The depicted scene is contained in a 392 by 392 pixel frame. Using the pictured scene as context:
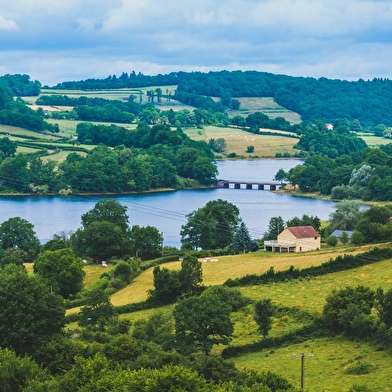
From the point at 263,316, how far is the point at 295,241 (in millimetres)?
21998

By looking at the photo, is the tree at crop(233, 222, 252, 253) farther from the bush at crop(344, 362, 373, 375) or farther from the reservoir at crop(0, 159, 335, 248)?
the bush at crop(344, 362, 373, 375)

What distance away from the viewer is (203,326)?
39.1 m

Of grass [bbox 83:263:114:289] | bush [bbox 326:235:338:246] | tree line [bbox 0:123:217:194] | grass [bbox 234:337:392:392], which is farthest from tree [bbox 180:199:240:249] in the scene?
tree line [bbox 0:123:217:194]

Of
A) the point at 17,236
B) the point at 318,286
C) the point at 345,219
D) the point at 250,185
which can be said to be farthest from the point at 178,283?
the point at 250,185

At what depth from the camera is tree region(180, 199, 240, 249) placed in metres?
69.0

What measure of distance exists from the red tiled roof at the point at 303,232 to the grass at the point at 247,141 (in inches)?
3695

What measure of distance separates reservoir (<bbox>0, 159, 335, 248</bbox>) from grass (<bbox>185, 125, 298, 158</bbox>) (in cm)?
2718

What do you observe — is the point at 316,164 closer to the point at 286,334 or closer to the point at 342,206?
the point at 342,206

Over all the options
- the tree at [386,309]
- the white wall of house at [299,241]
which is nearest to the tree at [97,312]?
the tree at [386,309]

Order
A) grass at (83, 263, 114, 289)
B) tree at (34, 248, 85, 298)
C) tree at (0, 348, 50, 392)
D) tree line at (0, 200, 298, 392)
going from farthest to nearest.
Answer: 1. grass at (83, 263, 114, 289)
2. tree at (34, 248, 85, 298)
3. tree at (0, 348, 50, 392)
4. tree line at (0, 200, 298, 392)

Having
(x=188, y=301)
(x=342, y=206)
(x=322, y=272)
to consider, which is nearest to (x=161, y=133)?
(x=342, y=206)

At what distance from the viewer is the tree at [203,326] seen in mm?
38844

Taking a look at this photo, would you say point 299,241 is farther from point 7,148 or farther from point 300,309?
point 7,148

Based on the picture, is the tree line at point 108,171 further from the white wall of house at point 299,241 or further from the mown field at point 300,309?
the mown field at point 300,309
